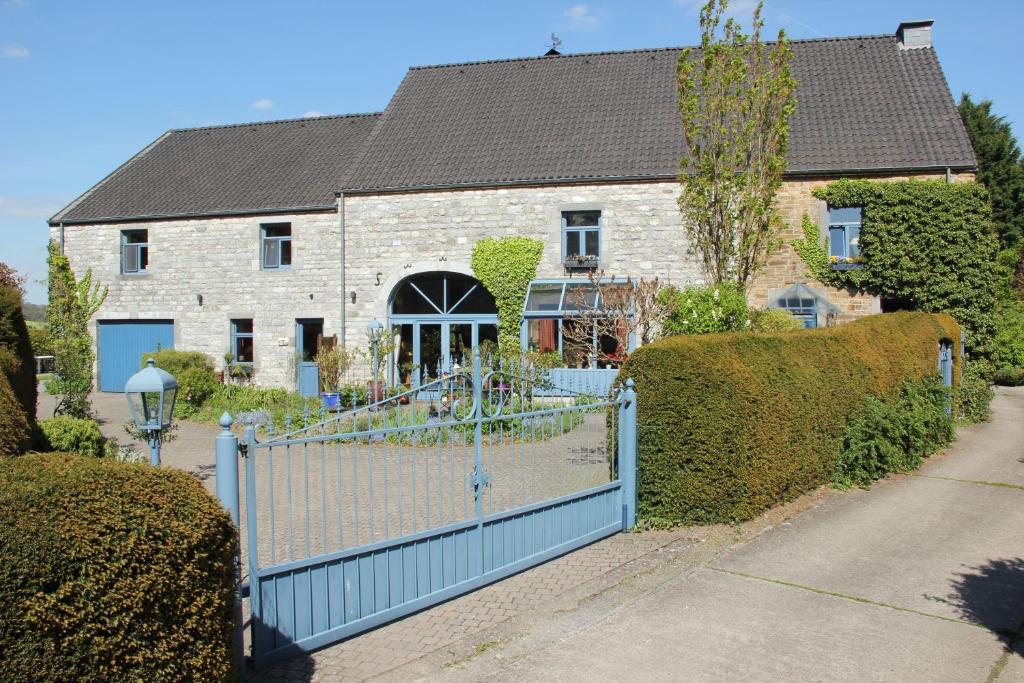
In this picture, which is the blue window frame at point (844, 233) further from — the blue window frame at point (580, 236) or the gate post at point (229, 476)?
the gate post at point (229, 476)

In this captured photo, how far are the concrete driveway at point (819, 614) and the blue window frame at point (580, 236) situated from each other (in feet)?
38.9

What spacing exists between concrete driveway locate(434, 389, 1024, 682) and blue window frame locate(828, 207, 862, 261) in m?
11.0

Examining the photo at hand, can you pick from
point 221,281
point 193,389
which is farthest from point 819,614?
point 221,281

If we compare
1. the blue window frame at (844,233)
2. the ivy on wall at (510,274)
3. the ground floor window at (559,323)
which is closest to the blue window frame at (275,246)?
the ivy on wall at (510,274)

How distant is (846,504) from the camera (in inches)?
356

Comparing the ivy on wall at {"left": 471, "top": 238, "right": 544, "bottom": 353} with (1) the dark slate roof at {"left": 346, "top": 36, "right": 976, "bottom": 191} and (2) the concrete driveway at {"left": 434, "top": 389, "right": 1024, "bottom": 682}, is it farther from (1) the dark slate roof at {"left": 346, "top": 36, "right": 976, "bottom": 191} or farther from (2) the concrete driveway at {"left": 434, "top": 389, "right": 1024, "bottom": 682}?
(2) the concrete driveway at {"left": 434, "top": 389, "right": 1024, "bottom": 682}

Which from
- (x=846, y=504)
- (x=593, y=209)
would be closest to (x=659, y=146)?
(x=593, y=209)

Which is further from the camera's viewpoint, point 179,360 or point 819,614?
point 179,360

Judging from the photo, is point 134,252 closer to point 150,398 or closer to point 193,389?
point 193,389

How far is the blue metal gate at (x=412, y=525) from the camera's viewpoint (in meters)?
4.94

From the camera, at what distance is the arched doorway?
2103 centimetres

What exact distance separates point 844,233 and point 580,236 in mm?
6038

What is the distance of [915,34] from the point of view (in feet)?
69.7

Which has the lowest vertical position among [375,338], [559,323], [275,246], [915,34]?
[375,338]
